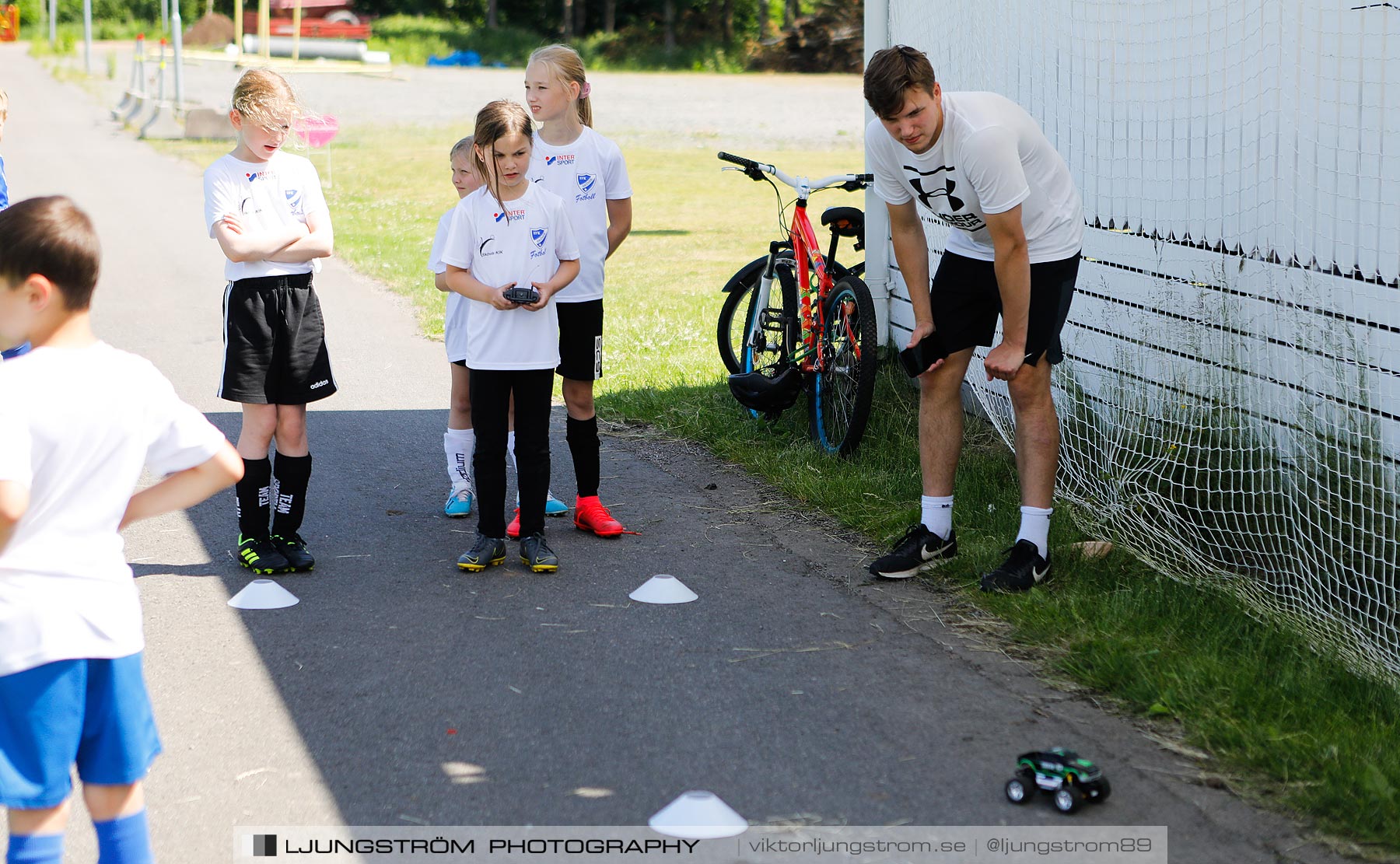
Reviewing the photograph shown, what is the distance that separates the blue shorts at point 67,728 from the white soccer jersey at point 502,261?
2.52 metres

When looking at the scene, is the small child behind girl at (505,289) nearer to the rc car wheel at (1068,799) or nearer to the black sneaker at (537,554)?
the black sneaker at (537,554)

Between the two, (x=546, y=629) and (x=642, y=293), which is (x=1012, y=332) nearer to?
(x=546, y=629)

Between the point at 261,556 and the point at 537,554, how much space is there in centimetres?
106

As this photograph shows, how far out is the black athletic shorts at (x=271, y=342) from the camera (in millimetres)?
4961

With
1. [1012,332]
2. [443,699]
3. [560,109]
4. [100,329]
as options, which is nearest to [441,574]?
[443,699]

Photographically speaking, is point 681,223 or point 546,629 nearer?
point 546,629

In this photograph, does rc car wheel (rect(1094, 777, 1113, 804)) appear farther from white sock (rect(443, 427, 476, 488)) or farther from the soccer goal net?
white sock (rect(443, 427, 476, 488))

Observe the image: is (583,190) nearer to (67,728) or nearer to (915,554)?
(915,554)

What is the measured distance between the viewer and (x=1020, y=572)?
4.85 m

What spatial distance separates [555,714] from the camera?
3.91 metres

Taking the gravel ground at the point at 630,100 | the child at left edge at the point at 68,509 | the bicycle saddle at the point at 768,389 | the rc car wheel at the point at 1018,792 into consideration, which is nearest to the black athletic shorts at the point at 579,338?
the bicycle saddle at the point at 768,389

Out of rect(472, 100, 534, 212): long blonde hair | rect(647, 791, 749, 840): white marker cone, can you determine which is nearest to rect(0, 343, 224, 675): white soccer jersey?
rect(647, 791, 749, 840): white marker cone

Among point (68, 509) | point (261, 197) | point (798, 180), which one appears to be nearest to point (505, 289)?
point (261, 197)

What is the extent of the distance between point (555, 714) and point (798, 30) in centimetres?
6033
